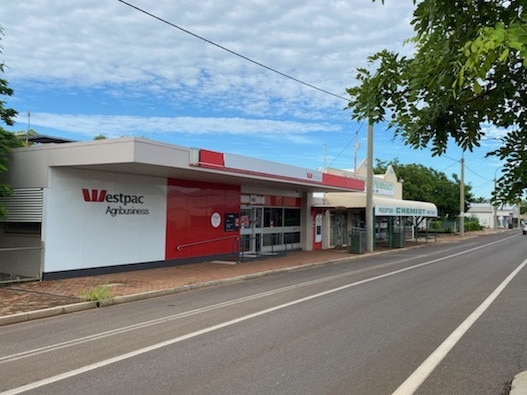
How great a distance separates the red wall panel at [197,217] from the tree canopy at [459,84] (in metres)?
13.1

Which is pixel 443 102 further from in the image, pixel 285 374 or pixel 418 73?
pixel 285 374

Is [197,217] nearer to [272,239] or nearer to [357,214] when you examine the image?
[272,239]

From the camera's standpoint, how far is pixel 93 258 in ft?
48.0

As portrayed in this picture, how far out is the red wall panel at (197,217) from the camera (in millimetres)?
17672

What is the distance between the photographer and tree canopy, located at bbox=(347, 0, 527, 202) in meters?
3.05

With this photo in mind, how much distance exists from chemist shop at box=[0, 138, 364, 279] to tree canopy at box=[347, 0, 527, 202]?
873cm

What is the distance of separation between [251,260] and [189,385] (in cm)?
1443

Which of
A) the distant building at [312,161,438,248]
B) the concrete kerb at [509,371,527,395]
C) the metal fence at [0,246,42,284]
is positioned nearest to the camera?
the concrete kerb at [509,371,527,395]

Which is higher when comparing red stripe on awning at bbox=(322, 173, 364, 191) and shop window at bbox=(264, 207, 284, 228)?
red stripe on awning at bbox=(322, 173, 364, 191)

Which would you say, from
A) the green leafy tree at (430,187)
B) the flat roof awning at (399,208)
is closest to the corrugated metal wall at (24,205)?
the flat roof awning at (399,208)

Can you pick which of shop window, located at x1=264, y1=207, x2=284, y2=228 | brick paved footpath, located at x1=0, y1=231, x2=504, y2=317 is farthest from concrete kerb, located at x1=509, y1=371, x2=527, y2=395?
shop window, located at x1=264, y1=207, x2=284, y2=228

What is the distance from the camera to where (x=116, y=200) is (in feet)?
50.6

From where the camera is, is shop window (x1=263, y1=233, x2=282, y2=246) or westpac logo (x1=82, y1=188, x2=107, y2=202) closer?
westpac logo (x1=82, y1=188, x2=107, y2=202)

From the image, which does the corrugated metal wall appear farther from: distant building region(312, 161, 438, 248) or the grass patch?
distant building region(312, 161, 438, 248)
